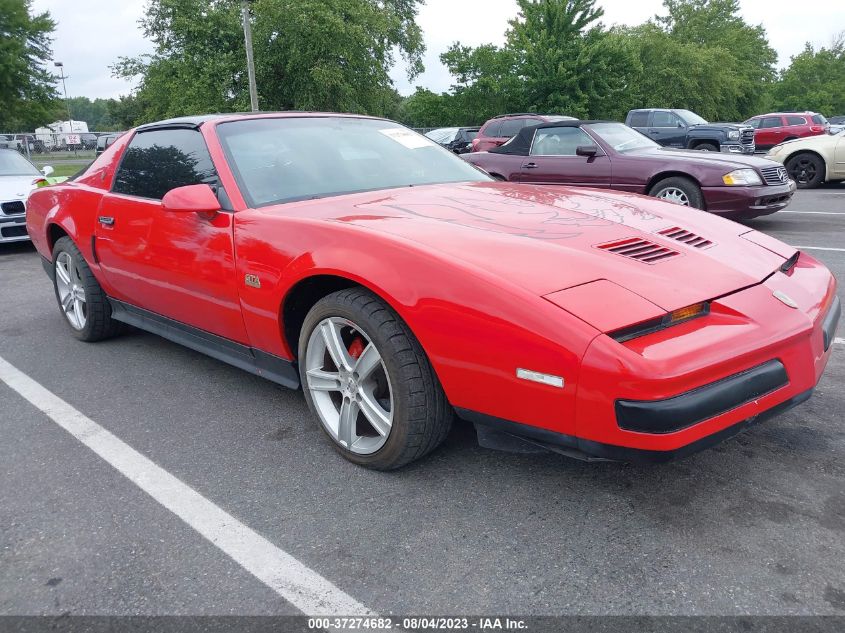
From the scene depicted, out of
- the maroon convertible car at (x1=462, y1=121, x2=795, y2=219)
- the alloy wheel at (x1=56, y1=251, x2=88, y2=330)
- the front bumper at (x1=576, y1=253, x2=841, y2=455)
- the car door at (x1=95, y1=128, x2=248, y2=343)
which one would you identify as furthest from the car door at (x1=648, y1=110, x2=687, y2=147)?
the front bumper at (x1=576, y1=253, x2=841, y2=455)

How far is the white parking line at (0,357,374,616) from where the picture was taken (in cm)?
188

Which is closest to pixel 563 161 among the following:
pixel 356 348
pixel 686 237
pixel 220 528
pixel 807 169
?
pixel 686 237

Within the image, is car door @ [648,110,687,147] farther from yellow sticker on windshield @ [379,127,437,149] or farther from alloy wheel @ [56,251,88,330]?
alloy wheel @ [56,251,88,330]

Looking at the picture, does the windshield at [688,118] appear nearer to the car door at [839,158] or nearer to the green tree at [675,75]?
the car door at [839,158]

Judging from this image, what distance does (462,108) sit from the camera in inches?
1644

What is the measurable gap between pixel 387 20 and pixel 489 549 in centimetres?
2722

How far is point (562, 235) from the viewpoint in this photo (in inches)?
94.7

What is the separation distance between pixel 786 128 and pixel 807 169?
13999mm

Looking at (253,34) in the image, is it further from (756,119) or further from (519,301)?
(519,301)

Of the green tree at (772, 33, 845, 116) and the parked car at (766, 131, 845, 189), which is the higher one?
the green tree at (772, 33, 845, 116)

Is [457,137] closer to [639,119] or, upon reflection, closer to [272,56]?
[639,119]

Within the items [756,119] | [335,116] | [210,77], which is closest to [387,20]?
[210,77]

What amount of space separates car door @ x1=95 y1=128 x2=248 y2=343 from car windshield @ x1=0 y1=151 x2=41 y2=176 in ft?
20.6

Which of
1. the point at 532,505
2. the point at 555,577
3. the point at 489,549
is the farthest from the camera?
the point at 532,505
